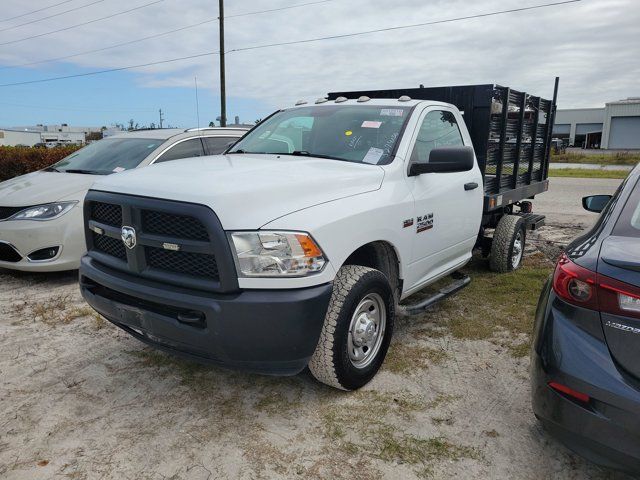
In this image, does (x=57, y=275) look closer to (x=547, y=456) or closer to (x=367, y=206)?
(x=367, y=206)

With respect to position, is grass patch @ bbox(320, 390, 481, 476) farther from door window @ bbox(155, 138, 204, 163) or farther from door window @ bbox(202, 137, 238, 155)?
door window @ bbox(202, 137, 238, 155)

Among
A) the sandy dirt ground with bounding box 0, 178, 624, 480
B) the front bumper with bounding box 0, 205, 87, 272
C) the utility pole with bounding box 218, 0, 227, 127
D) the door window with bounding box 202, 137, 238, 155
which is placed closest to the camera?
the sandy dirt ground with bounding box 0, 178, 624, 480

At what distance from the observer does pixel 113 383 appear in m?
3.48

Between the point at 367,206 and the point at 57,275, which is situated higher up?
the point at 367,206

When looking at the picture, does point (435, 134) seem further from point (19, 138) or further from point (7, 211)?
point (19, 138)

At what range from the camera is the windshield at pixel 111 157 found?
6.20m

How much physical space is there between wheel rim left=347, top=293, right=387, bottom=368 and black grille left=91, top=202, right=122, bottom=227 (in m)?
1.60

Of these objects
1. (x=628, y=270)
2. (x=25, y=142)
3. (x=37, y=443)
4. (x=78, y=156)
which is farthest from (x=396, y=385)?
(x=25, y=142)

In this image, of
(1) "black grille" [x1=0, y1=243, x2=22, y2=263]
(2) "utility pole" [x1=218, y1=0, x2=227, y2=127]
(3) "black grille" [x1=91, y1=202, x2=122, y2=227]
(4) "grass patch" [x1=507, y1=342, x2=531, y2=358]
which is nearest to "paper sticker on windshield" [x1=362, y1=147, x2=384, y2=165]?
(3) "black grille" [x1=91, y1=202, x2=122, y2=227]

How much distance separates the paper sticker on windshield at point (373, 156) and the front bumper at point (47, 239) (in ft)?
11.7

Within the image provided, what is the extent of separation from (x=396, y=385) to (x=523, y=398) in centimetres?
82

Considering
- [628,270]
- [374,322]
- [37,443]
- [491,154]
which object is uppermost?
[491,154]

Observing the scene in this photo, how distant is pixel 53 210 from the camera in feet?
→ 18.3

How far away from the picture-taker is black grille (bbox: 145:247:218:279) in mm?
2736
